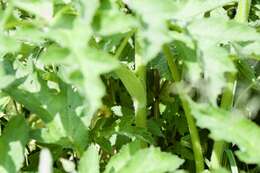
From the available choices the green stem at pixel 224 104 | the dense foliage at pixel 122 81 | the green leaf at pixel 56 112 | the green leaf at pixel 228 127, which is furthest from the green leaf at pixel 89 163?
the green stem at pixel 224 104

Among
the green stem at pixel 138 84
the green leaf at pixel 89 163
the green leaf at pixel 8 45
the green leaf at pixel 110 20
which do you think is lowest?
the green leaf at pixel 89 163

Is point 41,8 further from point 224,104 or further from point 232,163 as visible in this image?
point 232,163

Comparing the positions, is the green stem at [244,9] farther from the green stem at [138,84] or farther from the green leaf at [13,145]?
the green leaf at [13,145]

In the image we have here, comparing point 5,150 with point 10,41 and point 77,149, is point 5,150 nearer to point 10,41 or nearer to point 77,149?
point 77,149

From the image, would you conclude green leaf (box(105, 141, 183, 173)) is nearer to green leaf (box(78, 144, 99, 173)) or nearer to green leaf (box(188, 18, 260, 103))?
green leaf (box(78, 144, 99, 173))

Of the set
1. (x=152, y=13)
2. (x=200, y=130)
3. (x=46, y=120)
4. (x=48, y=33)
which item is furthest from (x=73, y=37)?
(x=200, y=130)

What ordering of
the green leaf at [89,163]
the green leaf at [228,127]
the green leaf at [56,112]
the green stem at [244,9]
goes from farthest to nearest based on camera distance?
Answer: the green stem at [244,9] < the green leaf at [56,112] < the green leaf at [89,163] < the green leaf at [228,127]

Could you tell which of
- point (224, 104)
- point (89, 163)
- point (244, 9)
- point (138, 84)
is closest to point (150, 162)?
point (89, 163)
